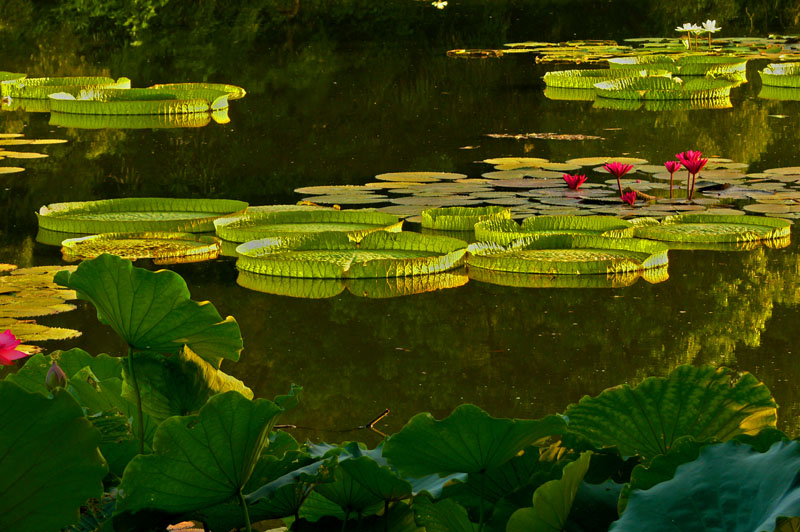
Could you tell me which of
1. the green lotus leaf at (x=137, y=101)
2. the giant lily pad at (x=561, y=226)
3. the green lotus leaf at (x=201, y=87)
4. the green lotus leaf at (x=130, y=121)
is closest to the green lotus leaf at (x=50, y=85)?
the green lotus leaf at (x=137, y=101)

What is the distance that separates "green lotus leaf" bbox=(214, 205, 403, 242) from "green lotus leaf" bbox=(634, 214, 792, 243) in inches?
48.6

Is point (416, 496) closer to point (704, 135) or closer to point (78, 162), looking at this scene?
point (78, 162)

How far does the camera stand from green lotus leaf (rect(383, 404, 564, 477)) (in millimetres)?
924

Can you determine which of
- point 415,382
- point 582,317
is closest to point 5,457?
Answer: point 415,382

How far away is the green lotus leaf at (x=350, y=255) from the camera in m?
5.38

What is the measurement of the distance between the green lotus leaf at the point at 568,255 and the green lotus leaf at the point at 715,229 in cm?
36

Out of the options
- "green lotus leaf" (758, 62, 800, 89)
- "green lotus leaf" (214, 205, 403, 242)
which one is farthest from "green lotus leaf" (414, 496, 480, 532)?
"green lotus leaf" (758, 62, 800, 89)

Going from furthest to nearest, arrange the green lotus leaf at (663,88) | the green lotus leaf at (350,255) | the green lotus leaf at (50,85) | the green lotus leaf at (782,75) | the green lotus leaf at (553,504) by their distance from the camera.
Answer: the green lotus leaf at (782,75)
the green lotus leaf at (50,85)
the green lotus leaf at (663,88)
the green lotus leaf at (350,255)
the green lotus leaf at (553,504)

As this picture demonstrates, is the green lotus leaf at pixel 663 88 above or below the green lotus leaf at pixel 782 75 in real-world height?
below

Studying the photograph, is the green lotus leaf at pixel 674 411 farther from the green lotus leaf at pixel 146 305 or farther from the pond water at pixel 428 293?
the pond water at pixel 428 293

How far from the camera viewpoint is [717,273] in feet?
17.8

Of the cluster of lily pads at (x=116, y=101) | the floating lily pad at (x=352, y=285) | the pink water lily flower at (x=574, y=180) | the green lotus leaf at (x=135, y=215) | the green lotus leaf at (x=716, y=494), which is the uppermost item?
the green lotus leaf at (x=716, y=494)

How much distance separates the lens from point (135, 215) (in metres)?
6.58

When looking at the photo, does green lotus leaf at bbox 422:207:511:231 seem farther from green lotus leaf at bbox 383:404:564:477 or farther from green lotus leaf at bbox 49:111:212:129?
green lotus leaf at bbox 383:404:564:477
